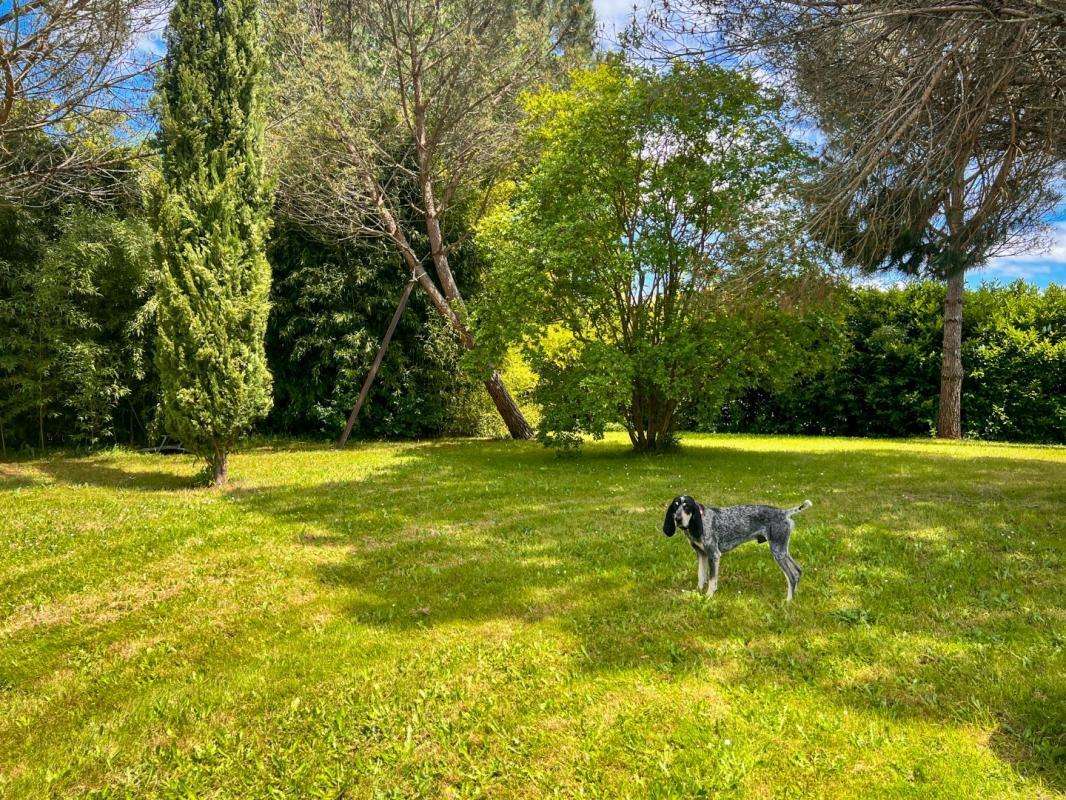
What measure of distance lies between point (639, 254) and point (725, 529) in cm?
659

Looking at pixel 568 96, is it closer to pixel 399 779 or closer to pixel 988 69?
pixel 988 69

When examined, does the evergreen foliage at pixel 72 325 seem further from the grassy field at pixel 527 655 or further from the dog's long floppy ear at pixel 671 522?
the dog's long floppy ear at pixel 671 522

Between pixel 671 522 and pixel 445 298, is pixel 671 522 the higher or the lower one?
Answer: the lower one

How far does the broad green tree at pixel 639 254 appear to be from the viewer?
961cm

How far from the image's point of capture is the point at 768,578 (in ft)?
14.3

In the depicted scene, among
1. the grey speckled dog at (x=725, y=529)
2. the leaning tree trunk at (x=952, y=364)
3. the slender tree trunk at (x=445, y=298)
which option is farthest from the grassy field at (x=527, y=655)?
the slender tree trunk at (x=445, y=298)

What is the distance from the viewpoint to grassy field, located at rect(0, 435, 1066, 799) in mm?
2508

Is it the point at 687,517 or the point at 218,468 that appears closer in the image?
the point at 687,517

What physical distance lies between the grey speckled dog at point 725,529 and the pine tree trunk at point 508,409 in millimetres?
10469

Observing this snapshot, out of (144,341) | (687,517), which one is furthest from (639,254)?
(144,341)

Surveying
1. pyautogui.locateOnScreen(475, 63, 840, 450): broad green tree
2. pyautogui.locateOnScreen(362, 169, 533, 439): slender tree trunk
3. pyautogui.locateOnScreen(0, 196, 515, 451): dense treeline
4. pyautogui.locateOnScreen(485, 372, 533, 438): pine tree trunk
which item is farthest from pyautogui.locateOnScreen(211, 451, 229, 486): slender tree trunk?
pyautogui.locateOnScreen(485, 372, 533, 438): pine tree trunk

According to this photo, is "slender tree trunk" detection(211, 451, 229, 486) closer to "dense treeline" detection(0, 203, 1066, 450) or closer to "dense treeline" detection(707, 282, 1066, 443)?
"dense treeline" detection(0, 203, 1066, 450)

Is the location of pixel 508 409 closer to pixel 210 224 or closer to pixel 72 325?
pixel 210 224

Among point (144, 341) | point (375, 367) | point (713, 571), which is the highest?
point (144, 341)
